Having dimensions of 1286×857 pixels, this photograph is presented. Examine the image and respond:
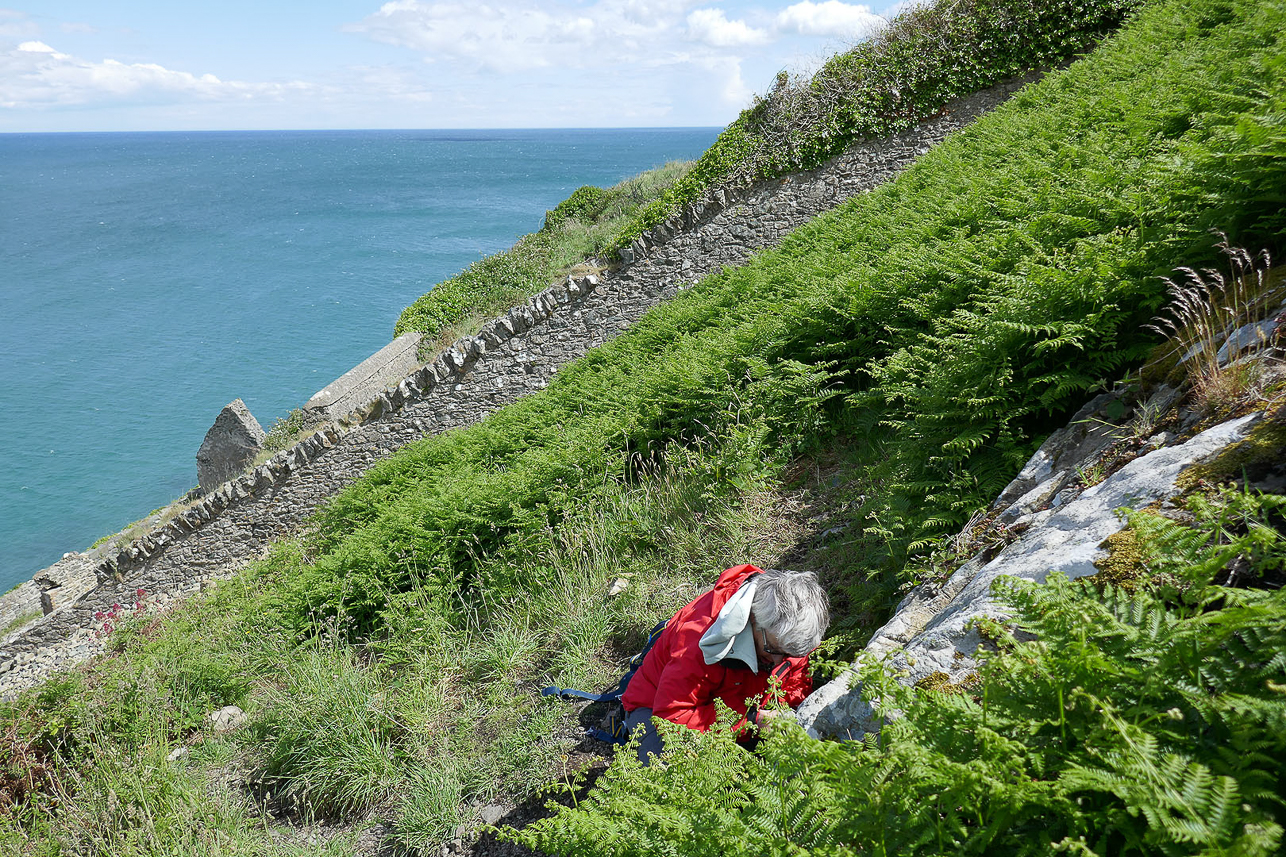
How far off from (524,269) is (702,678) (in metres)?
19.5

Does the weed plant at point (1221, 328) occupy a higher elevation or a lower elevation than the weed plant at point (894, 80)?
lower

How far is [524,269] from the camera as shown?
21.3 metres

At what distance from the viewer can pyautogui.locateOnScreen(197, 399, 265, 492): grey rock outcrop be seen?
18219mm

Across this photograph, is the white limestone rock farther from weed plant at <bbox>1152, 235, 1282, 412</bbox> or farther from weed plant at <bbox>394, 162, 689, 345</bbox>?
weed plant at <bbox>394, 162, 689, 345</bbox>

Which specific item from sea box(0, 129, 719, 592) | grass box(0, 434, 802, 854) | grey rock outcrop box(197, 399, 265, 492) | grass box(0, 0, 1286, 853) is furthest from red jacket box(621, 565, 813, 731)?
sea box(0, 129, 719, 592)

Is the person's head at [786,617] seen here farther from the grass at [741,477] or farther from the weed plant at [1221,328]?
the weed plant at [1221,328]

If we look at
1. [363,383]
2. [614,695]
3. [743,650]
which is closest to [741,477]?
[614,695]

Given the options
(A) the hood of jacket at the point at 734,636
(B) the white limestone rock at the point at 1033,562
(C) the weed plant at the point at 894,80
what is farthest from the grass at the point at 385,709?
(C) the weed plant at the point at 894,80

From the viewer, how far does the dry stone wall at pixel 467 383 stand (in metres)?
13.8

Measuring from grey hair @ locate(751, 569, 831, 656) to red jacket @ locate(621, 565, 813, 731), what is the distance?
117 millimetres

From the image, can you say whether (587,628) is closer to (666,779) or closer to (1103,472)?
(666,779)

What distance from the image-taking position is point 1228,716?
4.45 feet

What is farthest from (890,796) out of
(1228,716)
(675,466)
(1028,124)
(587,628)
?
(1028,124)

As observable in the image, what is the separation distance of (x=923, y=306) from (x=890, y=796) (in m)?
4.36
